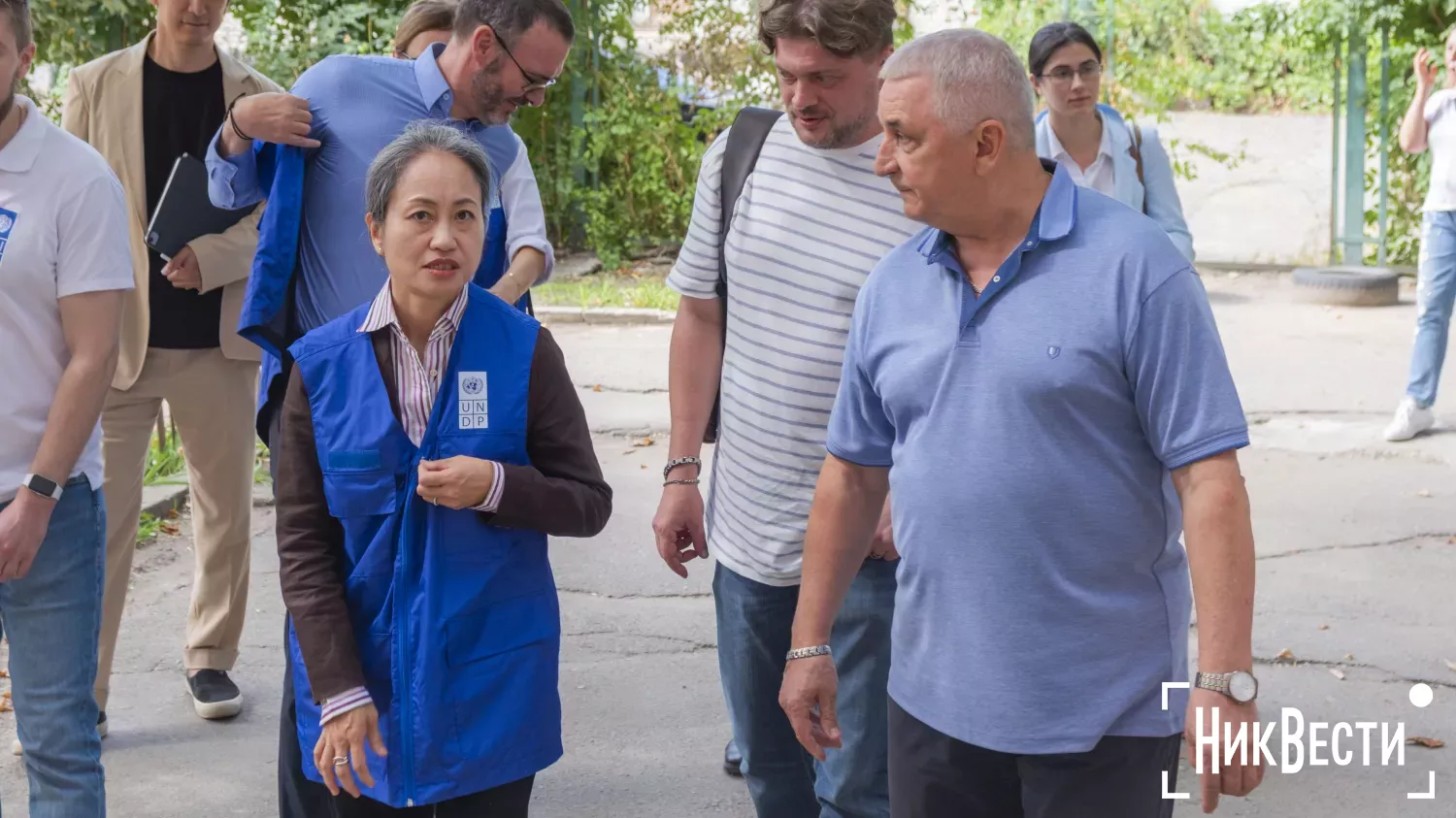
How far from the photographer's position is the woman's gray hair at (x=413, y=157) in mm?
2955

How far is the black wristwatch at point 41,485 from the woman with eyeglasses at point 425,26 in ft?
7.46

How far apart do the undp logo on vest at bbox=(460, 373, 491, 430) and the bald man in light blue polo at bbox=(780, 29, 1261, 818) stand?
0.71 metres

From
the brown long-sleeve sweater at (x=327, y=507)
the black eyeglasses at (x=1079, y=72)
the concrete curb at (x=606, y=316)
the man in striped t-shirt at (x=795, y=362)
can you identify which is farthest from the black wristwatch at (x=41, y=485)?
the concrete curb at (x=606, y=316)

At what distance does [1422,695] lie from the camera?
512cm

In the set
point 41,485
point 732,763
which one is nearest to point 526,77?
point 41,485

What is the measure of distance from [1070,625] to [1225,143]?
1726 cm

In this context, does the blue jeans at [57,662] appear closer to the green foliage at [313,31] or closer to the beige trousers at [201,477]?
the beige trousers at [201,477]

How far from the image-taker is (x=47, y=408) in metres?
3.29

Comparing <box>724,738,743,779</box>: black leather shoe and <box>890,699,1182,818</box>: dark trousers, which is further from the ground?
<box>890,699,1182,818</box>: dark trousers

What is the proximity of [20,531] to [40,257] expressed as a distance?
54cm

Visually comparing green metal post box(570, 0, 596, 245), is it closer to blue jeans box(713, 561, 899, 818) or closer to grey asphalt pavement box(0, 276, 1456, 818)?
grey asphalt pavement box(0, 276, 1456, 818)

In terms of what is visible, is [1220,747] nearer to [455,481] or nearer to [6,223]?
[455,481]

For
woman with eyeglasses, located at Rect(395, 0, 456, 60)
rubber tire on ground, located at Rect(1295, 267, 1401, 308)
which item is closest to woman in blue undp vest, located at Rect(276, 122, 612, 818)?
woman with eyeglasses, located at Rect(395, 0, 456, 60)

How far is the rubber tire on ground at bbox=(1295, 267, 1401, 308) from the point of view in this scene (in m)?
12.8
